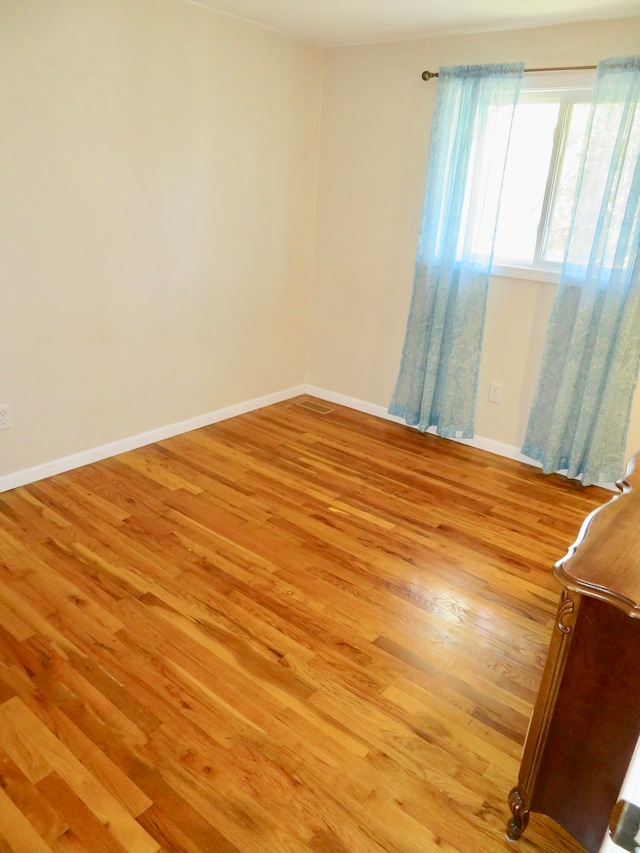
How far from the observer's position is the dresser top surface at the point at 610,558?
3.62 feet

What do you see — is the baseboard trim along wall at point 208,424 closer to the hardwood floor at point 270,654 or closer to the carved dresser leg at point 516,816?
the hardwood floor at point 270,654

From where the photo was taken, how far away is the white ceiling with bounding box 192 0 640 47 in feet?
8.71

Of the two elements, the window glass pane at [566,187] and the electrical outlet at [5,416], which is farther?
the window glass pane at [566,187]

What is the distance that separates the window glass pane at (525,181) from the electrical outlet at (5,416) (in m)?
2.73

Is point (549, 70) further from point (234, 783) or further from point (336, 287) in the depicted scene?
point (234, 783)

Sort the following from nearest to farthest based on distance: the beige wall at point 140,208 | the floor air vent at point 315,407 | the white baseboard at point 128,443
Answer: the beige wall at point 140,208 → the white baseboard at point 128,443 → the floor air vent at point 315,407

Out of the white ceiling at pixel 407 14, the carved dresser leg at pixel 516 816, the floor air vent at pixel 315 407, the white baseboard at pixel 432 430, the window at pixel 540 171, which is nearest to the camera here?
the carved dresser leg at pixel 516 816

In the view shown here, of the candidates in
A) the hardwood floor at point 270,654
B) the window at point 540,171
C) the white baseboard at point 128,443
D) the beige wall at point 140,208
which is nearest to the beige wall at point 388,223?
the window at point 540,171

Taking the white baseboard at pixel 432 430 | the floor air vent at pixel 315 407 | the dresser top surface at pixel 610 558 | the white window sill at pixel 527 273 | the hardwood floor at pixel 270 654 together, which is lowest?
the hardwood floor at pixel 270 654

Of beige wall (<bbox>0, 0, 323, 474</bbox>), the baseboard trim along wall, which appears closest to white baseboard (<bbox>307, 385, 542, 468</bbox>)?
the baseboard trim along wall

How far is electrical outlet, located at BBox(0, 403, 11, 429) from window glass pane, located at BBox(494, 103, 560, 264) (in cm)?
273

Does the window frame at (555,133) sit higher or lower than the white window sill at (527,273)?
higher

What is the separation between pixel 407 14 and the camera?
290cm

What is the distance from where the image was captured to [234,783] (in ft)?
4.97
